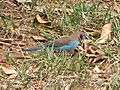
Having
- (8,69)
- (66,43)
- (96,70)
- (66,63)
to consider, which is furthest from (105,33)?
(8,69)

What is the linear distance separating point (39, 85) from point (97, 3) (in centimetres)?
217

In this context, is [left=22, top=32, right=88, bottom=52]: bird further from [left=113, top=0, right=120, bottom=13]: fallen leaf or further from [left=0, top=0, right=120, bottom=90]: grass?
[left=113, top=0, right=120, bottom=13]: fallen leaf

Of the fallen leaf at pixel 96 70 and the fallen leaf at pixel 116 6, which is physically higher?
the fallen leaf at pixel 116 6

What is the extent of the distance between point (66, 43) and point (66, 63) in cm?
42

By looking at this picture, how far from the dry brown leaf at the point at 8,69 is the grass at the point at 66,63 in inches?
1.7

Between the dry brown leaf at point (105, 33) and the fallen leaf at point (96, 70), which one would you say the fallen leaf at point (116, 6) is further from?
the fallen leaf at point (96, 70)

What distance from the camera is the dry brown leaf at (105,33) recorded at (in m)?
6.30

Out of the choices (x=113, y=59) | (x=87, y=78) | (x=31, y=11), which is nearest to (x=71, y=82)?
(x=87, y=78)

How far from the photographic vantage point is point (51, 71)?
17.7ft

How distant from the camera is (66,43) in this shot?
586cm

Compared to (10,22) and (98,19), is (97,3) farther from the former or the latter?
(10,22)

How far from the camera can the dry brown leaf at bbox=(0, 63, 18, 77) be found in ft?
17.8

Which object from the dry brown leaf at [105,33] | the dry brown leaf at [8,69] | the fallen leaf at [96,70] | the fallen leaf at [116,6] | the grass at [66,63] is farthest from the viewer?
the fallen leaf at [116,6]

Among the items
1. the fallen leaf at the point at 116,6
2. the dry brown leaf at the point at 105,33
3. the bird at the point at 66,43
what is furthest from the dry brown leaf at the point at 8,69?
the fallen leaf at the point at 116,6
